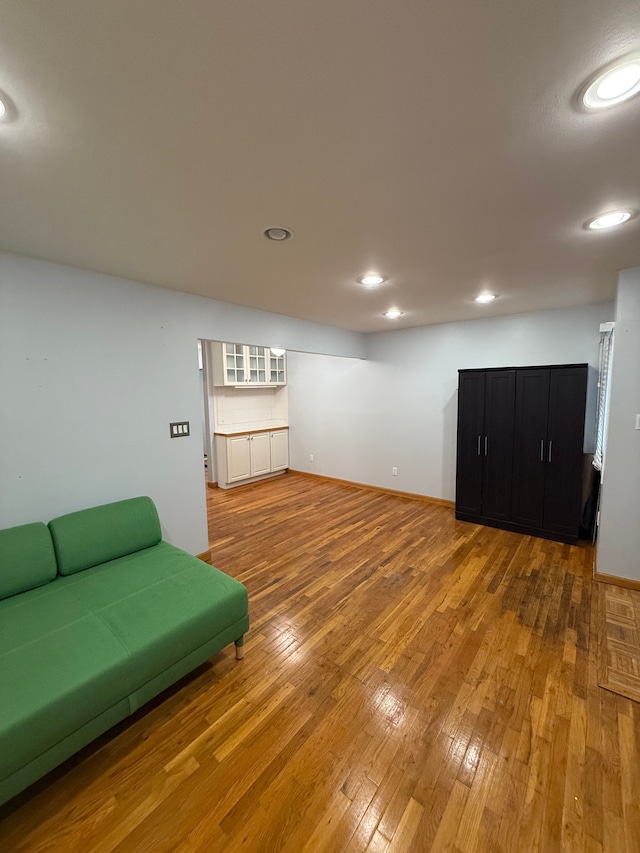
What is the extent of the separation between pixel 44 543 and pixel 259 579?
1.56 m

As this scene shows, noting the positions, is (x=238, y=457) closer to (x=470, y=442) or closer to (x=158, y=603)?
(x=470, y=442)

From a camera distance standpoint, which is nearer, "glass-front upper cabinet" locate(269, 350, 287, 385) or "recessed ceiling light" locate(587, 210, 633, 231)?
"recessed ceiling light" locate(587, 210, 633, 231)

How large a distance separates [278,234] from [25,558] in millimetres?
2325

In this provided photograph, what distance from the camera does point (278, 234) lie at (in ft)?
6.17

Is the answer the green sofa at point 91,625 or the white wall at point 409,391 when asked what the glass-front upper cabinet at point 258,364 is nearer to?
the white wall at point 409,391

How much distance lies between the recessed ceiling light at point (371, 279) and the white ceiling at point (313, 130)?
0.39 meters

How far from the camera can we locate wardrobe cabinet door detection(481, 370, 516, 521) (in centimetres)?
372

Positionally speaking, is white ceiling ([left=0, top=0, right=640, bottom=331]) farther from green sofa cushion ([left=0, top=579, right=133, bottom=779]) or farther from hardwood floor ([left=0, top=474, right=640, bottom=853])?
hardwood floor ([left=0, top=474, right=640, bottom=853])

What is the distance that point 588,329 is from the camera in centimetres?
360

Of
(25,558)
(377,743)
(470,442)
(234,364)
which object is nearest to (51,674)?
(25,558)

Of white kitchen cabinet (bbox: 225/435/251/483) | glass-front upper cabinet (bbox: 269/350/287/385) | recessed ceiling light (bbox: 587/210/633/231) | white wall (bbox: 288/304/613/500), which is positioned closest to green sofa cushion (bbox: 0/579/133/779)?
recessed ceiling light (bbox: 587/210/633/231)

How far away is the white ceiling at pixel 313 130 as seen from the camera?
811mm

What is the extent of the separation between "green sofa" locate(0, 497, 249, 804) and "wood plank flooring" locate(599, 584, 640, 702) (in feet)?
6.90

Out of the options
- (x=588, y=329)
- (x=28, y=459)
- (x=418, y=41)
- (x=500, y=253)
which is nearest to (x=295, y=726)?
(x=28, y=459)
